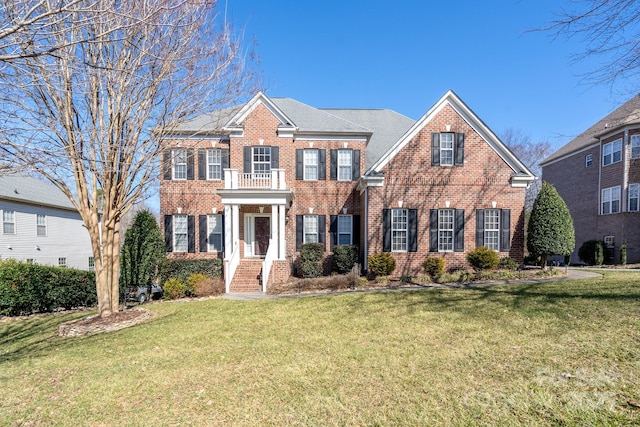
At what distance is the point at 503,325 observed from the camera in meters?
6.06

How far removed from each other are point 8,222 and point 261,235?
1507 centimetres

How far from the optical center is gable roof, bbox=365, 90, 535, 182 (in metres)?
13.7

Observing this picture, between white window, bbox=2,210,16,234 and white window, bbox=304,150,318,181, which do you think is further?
white window, bbox=2,210,16,234

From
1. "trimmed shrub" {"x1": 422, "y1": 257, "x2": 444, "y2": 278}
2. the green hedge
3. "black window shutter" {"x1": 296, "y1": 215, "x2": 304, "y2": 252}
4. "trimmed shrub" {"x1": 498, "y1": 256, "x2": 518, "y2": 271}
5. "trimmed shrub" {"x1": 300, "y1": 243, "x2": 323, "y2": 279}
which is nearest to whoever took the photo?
the green hedge

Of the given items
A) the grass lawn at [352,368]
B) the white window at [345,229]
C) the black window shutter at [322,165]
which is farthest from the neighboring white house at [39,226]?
the white window at [345,229]

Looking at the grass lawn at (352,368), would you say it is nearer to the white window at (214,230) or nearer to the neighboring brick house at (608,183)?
the white window at (214,230)

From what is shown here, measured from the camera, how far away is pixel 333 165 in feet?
52.1

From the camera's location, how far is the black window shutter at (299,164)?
1570 cm

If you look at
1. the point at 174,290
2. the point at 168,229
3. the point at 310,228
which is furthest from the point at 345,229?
the point at 168,229

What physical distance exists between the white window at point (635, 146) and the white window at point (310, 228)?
19.5 m

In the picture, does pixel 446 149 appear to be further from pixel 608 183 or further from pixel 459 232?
pixel 608 183

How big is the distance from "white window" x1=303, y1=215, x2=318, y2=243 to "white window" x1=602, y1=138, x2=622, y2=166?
63.7ft

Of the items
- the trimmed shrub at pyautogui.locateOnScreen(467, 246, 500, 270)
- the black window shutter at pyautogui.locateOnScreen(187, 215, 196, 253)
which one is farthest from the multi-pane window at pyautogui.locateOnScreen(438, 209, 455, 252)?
the black window shutter at pyautogui.locateOnScreen(187, 215, 196, 253)

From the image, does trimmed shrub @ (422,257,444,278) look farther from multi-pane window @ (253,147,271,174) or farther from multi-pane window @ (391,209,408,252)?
multi-pane window @ (253,147,271,174)
